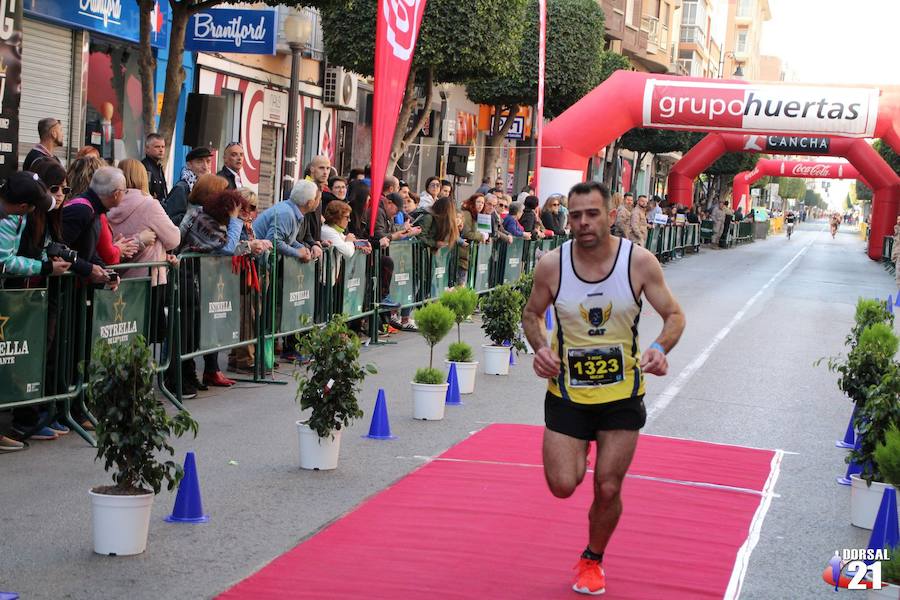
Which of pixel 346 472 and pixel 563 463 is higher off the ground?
pixel 563 463

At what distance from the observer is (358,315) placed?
14.1m

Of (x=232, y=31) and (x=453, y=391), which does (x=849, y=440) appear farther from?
(x=232, y=31)

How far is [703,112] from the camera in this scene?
29.7 meters

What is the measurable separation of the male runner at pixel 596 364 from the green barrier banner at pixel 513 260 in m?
14.6

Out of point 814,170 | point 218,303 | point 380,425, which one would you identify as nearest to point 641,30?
point 814,170

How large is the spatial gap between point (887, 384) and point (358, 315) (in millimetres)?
7444

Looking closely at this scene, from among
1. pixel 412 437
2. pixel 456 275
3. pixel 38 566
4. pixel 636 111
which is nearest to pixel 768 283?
pixel 636 111

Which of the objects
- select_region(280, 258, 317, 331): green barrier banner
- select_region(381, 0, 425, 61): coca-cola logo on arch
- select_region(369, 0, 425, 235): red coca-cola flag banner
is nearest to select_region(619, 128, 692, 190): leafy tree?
select_region(381, 0, 425, 61): coca-cola logo on arch

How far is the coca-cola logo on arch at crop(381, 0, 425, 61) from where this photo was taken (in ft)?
47.8

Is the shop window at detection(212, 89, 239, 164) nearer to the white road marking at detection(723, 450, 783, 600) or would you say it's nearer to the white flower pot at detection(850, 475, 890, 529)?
the white road marking at detection(723, 450, 783, 600)

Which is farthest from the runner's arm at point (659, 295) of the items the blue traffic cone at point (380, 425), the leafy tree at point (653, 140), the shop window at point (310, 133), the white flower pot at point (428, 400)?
the leafy tree at point (653, 140)

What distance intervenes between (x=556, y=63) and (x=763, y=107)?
8.45 m

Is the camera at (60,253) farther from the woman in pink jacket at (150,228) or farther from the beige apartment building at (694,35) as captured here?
the beige apartment building at (694,35)

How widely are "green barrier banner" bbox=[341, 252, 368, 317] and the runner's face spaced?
25.8ft
